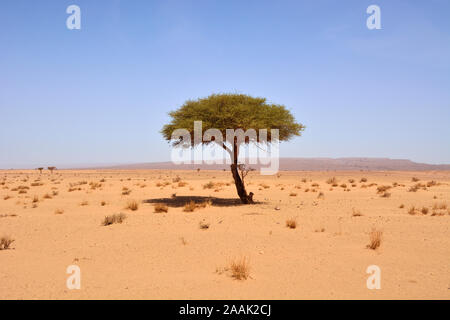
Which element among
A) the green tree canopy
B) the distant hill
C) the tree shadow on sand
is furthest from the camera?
the distant hill

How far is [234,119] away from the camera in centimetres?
1689

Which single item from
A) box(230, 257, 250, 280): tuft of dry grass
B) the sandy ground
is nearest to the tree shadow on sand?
the sandy ground

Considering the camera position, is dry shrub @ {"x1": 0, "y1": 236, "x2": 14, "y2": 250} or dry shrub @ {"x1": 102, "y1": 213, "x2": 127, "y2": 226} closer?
dry shrub @ {"x1": 0, "y1": 236, "x2": 14, "y2": 250}

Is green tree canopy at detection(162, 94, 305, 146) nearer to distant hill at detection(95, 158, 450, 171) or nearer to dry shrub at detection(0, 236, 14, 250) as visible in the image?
dry shrub at detection(0, 236, 14, 250)

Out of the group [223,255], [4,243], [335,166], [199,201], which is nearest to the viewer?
[223,255]

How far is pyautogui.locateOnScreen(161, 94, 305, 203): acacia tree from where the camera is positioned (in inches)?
670

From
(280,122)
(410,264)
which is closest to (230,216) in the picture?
(280,122)

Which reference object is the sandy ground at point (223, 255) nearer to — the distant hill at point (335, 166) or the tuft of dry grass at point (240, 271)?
the tuft of dry grass at point (240, 271)

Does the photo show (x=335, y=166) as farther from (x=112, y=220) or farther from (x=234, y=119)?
(x=112, y=220)

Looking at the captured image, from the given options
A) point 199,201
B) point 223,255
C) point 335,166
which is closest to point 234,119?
point 199,201

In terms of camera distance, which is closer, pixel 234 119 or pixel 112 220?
pixel 112 220
